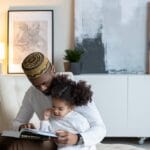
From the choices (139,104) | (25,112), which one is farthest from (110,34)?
(25,112)

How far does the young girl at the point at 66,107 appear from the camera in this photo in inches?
64.6

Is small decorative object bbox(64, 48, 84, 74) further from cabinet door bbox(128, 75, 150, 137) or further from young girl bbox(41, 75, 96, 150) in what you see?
young girl bbox(41, 75, 96, 150)

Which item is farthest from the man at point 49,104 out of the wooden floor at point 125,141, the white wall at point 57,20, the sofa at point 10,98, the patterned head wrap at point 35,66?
the white wall at point 57,20

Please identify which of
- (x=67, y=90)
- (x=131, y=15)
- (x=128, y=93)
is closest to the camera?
(x=67, y=90)

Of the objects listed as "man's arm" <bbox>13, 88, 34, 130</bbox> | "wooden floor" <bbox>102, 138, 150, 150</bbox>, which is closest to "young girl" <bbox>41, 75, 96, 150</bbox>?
"man's arm" <bbox>13, 88, 34, 130</bbox>

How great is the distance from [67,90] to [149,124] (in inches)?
87.0

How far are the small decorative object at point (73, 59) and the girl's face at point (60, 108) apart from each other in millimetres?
2041

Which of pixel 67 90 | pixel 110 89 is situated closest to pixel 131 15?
pixel 110 89

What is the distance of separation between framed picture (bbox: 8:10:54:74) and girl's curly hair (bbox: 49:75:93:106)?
236cm

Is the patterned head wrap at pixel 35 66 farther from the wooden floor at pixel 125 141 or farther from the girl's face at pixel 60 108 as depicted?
the wooden floor at pixel 125 141

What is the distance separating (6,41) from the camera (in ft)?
13.3

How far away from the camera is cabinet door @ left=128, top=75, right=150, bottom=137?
365 cm

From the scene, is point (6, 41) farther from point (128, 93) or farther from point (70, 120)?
point (70, 120)

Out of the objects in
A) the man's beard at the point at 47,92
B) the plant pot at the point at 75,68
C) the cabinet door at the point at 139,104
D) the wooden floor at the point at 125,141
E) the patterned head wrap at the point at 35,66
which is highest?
the patterned head wrap at the point at 35,66
